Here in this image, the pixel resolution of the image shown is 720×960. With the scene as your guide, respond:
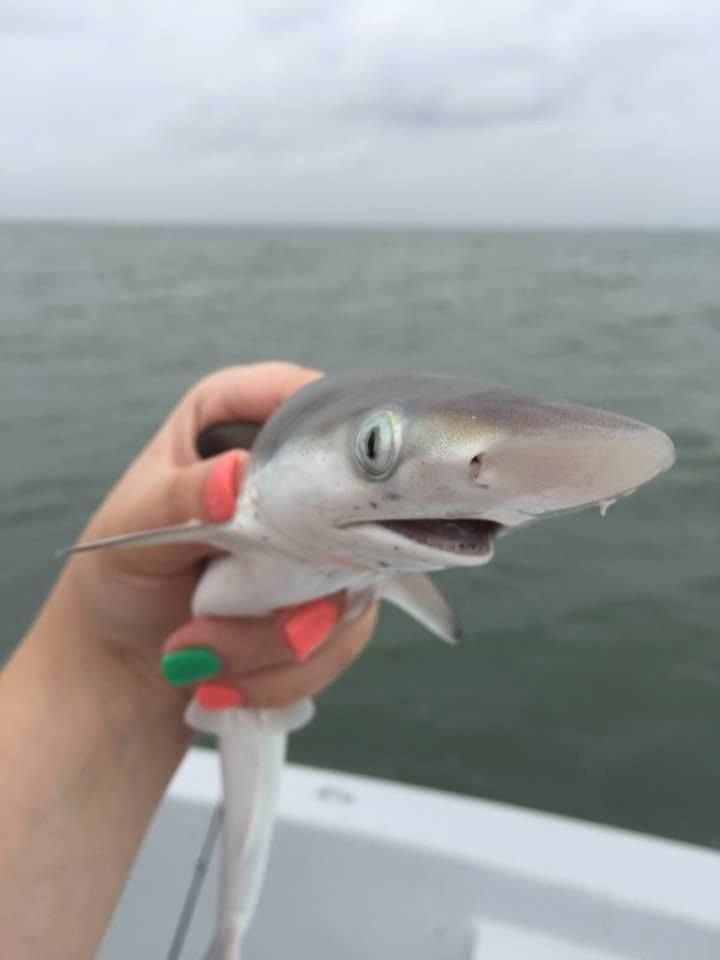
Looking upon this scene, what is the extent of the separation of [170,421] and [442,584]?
3.87m

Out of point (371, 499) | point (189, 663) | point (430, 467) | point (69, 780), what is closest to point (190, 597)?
point (189, 663)

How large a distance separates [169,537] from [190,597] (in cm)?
42

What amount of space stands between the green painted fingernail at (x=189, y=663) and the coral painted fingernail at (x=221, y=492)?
31cm

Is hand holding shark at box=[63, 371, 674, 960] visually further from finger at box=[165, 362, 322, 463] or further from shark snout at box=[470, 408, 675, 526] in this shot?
finger at box=[165, 362, 322, 463]

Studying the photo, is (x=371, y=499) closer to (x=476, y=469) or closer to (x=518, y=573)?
(x=476, y=469)

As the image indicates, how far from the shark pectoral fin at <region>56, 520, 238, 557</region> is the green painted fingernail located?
26 cm

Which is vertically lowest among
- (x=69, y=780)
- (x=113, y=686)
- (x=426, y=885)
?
(x=426, y=885)

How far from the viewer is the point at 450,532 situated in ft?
3.72

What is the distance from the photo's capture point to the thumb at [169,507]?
143 centimetres

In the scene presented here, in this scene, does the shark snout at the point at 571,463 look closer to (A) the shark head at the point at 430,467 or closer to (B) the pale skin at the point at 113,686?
(A) the shark head at the point at 430,467

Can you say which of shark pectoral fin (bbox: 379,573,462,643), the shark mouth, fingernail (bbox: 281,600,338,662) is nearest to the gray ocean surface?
shark pectoral fin (bbox: 379,573,462,643)

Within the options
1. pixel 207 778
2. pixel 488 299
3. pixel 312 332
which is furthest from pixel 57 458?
pixel 488 299

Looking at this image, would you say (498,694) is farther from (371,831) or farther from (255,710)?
(255,710)

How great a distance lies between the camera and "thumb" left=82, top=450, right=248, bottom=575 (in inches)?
56.5
